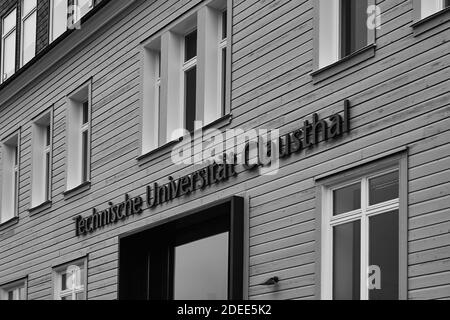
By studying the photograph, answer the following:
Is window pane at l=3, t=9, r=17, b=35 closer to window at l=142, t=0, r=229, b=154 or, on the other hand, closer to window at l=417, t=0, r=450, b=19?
window at l=142, t=0, r=229, b=154

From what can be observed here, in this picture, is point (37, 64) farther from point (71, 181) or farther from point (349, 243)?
point (349, 243)

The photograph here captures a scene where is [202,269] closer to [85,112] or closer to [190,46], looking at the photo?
[190,46]

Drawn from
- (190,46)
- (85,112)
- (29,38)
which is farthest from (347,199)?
(29,38)

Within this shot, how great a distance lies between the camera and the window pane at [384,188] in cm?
1284

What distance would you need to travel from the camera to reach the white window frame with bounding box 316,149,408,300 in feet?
40.8

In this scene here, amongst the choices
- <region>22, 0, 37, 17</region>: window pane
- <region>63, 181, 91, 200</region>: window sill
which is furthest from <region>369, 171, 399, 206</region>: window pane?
<region>22, 0, 37, 17</region>: window pane

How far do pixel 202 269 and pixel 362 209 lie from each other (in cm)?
447

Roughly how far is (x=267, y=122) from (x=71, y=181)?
727 centimetres

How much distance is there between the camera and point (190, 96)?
18031 millimetres

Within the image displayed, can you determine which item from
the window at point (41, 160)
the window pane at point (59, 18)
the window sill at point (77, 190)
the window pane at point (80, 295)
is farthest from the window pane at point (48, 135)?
the window pane at point (80, 295)

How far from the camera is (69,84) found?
72.5 feet

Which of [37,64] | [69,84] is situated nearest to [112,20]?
[69,84]
